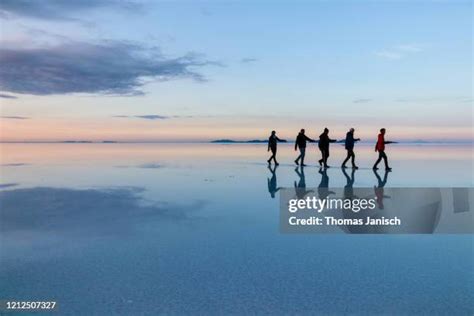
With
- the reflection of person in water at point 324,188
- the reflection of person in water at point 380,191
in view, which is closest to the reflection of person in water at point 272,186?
the reflection of person in water at point 324,188

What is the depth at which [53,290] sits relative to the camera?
6238 millimetres

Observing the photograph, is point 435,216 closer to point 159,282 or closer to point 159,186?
point 159,282

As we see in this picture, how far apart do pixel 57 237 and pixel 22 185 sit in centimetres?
925

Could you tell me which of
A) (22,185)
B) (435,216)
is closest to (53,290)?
(435,216)

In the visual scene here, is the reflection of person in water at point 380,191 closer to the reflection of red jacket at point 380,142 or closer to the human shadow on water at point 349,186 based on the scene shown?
the human shadow on water at point 349,186

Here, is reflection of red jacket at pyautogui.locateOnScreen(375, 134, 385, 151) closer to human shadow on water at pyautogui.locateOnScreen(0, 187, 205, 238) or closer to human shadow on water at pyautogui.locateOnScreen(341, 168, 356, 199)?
human shadow on water at pyautogui.locateOnScreen(341, 168, 356, 199)

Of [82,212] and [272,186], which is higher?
[272,186]

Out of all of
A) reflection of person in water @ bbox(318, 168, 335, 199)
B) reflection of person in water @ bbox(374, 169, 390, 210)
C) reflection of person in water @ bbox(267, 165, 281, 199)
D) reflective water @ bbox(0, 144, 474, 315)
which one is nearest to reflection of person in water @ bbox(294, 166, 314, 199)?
reflection of person in water @ bbox(318, 168, 335, 199)
